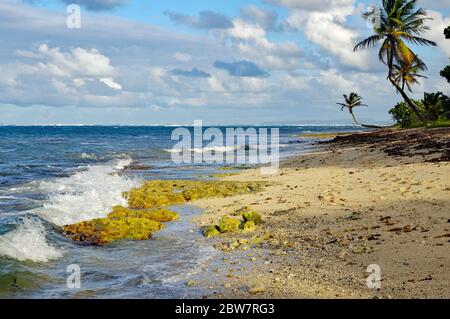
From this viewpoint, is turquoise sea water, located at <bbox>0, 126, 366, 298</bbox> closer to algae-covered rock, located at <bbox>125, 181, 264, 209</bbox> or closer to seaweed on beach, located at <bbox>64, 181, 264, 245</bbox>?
seaweed on beach, located at <bbox>64, 181, 264, 245</bbox>

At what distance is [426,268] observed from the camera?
7754mm

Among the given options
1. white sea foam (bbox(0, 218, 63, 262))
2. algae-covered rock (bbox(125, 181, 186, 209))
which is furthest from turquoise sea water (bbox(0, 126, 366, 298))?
algae-covered rock (bbox(125, 181, 186, 209))

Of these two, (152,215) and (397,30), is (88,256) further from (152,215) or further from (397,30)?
(397,30)

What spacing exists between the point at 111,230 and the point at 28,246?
2.25 meters

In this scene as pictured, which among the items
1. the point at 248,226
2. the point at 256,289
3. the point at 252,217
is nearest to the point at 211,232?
the point at 248,226

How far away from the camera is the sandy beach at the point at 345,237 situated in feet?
24.6

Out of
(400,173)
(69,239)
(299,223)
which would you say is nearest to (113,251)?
(69,239)

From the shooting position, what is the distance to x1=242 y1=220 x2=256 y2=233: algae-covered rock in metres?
12.0

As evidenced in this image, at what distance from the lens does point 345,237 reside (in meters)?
10.4

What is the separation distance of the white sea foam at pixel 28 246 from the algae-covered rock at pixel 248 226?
4.36 meters

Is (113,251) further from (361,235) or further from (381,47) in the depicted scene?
(381,47)

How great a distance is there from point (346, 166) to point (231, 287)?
16294 mm

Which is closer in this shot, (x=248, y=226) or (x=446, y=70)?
(x=248, y=226)

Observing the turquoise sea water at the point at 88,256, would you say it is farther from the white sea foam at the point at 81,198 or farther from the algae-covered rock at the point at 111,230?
the algae-covered rock at the point at 111,230
